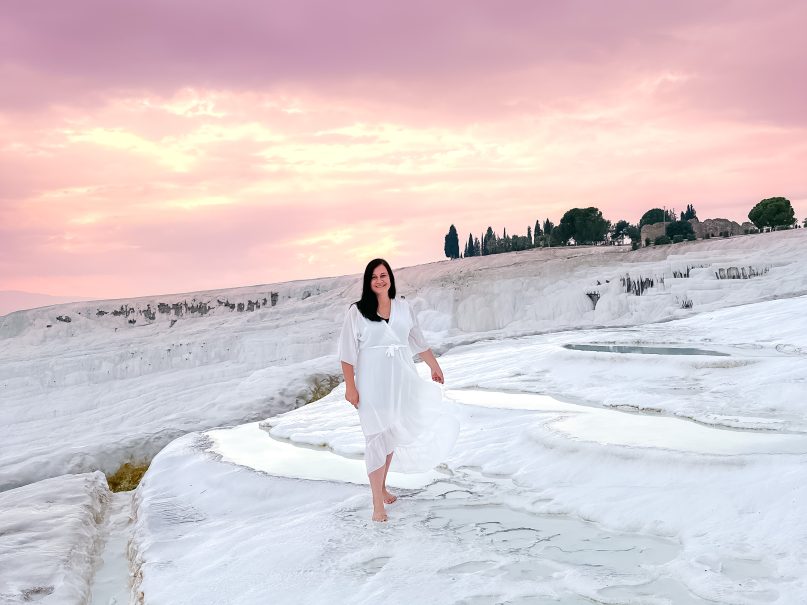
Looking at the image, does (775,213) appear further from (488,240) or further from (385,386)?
(385,386)

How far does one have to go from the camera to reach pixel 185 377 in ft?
101

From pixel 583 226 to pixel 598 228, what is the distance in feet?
4.70

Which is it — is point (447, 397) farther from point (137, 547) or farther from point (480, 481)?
point (137, 547)

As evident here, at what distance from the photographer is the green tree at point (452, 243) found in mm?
80688

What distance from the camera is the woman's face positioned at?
18.4 ft

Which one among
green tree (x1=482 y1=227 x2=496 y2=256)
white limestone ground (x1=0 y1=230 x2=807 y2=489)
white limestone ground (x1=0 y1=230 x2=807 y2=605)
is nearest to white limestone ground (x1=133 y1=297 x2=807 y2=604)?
white limestone ground (x1=0 y1=230 x2=807 y2=605)

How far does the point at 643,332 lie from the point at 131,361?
31.5 meters

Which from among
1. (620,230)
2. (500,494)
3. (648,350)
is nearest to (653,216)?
(620,230)

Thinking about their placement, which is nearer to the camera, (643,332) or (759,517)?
(759,517)

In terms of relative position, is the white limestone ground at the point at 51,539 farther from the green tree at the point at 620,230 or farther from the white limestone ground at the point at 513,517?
the green tree at the point at 620,230

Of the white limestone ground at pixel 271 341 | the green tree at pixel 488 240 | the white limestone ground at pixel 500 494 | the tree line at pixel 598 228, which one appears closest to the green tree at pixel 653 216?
the tree line at pixel 598 228

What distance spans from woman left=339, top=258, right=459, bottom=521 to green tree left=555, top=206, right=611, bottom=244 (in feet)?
211

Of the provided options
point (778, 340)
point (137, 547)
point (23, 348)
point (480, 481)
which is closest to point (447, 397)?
point (480, 481)

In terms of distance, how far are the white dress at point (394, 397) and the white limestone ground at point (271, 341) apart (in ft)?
12.9
